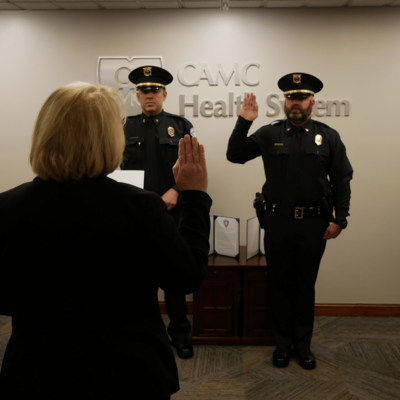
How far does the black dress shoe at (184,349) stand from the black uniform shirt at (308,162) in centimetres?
120

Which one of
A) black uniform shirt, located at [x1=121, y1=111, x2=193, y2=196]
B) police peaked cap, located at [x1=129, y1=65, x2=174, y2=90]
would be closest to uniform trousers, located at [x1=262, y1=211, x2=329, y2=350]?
black uniform shirt, located at [x1=121, y1=111, x2=193, y2=196]

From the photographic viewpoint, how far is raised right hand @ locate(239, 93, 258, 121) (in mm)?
2570

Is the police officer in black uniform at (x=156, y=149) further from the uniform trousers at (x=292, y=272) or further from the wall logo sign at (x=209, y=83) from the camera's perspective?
the uniform trousers at (x=292, y=272)

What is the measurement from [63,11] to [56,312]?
3254 millimetres

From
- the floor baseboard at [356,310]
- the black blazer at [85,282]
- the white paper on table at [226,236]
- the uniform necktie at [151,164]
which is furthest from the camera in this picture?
the floor baseboard at [356,310]

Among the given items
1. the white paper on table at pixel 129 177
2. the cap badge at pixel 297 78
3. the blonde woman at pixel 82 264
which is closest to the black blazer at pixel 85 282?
the blonde woman at pixel 82 264

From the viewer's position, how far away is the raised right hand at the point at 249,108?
2570 millimetres

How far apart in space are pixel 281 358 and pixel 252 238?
891mm

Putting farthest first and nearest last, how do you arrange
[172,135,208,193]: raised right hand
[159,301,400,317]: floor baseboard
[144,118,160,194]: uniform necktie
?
[159,301,400,317]: floor baseboard → [144,118,160,194]: uniform necktie → [172,135,208,193]: raised right hand

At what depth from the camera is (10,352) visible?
34.6 inches

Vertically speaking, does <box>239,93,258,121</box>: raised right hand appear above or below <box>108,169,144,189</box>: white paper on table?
above

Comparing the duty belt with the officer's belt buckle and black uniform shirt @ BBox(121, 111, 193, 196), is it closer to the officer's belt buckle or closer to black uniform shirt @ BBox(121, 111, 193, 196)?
the officer's belt buckle

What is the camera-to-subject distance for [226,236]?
3.07m

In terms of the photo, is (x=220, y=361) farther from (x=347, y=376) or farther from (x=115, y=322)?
(x=115, y=322)
